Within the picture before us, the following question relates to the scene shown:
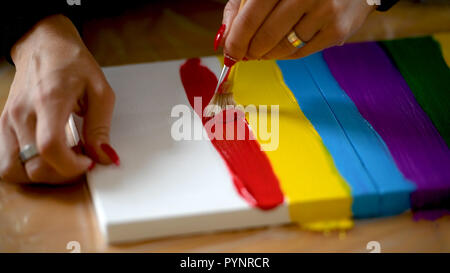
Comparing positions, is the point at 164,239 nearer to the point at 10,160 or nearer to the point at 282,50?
the point at 10,160

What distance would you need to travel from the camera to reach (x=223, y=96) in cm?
113

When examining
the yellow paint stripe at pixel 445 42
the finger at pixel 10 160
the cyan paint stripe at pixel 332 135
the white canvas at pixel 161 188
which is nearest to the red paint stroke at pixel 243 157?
the white canvas at pixel 161 188

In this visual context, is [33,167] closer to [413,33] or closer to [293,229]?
[293,229]

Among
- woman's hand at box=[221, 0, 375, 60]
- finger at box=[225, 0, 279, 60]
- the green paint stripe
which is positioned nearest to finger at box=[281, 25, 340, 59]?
woman's hand at box=[221, 0, 375, 60]

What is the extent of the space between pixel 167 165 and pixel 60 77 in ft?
0.80

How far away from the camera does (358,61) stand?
1.25 meters

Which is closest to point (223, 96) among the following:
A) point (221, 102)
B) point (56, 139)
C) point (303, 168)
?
point (221, 102)

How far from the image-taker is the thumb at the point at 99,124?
37.4 inches

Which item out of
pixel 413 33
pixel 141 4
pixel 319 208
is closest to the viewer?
pixel 319 208

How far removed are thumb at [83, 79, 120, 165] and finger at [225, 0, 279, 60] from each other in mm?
247

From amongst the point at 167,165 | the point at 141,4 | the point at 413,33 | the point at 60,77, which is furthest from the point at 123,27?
the point at 413,33

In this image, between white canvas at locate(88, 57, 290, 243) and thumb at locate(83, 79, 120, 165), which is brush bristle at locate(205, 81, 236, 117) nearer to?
white canvas at locate(88, 57, 290, 243)

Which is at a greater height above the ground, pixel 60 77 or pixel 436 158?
pixel 60 77

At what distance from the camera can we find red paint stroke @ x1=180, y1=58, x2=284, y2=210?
0.89m
